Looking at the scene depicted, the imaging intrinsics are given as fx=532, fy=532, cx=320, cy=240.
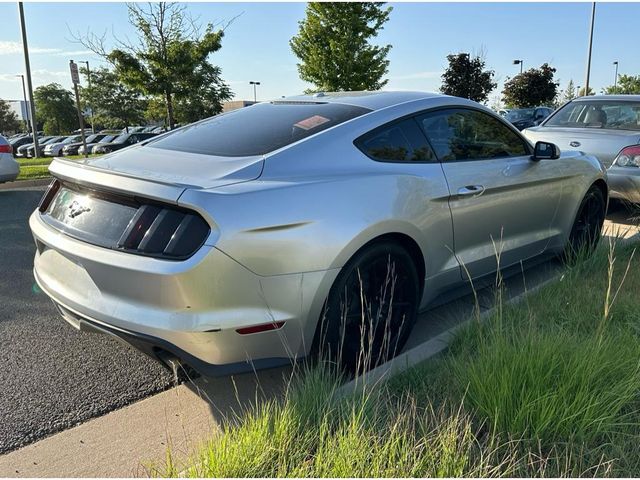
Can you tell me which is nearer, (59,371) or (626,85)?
(59,371)

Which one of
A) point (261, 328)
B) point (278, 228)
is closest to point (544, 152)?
point (278, 228)

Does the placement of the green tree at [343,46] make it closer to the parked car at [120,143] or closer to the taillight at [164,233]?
the parked car at [120,143]

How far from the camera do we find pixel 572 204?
15.0ft

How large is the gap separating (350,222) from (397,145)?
31.9 inches

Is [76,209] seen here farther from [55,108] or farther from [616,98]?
[55,108]

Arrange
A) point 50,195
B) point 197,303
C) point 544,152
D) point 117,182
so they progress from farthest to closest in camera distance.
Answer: point 544,152 < point 50,195 < point 117,182 < point 197,303

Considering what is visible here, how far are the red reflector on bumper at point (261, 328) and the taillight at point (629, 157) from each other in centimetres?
558

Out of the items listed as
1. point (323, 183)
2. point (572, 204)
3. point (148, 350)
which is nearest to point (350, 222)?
point (323, 183)

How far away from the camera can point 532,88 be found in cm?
2938

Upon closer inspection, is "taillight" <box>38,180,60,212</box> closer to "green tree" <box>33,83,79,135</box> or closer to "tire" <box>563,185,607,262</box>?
"tire" <box>563,185,607,262</box>

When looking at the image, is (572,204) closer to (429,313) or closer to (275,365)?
(429,313)

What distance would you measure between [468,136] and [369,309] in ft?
5.59

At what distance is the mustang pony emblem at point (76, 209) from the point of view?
268cm

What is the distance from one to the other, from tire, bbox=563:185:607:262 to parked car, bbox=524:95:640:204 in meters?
1.43
